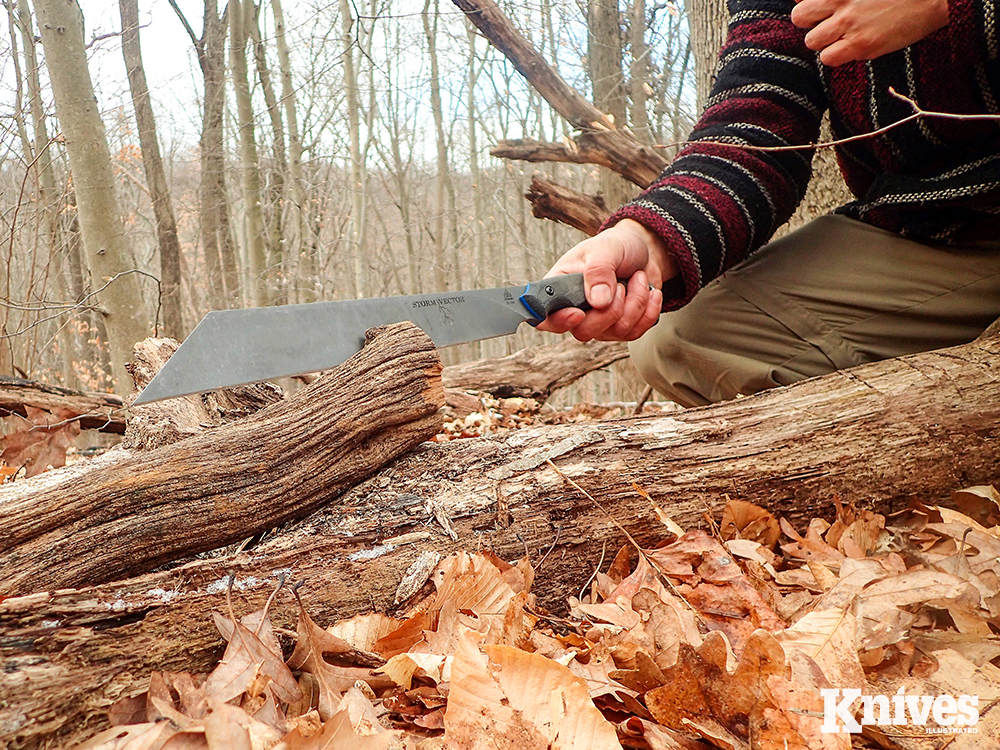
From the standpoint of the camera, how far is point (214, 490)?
1.30 m

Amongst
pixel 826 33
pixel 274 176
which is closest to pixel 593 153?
pixel 826 33

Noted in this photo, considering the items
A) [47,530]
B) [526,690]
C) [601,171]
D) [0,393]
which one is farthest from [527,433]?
[601,171]

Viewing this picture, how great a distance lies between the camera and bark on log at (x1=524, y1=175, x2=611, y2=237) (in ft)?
14.9

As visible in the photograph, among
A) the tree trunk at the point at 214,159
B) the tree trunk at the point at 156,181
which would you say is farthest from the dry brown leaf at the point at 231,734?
the tree trunk at the point at 214,159

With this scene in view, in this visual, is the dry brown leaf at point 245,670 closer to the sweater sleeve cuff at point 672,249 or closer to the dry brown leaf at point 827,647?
the dry brown leaf at point 827,647

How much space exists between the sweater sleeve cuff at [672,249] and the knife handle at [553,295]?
0.34 metres

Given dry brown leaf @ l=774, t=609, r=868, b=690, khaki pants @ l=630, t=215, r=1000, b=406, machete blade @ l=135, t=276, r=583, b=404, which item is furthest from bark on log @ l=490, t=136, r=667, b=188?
dry brown leaf @ l=774, t=609, r=868, b=690

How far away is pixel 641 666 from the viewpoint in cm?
100

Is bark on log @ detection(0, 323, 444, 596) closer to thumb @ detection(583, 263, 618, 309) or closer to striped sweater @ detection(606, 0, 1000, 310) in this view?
thumb @ detection(583, 263, 618, 309)

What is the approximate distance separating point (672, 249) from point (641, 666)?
156cm

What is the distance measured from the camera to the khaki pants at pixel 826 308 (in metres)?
2.23

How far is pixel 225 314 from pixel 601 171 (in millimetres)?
5330

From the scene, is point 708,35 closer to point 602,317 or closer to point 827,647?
point 602,317

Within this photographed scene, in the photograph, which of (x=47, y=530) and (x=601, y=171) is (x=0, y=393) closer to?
(x=47, y=530)
